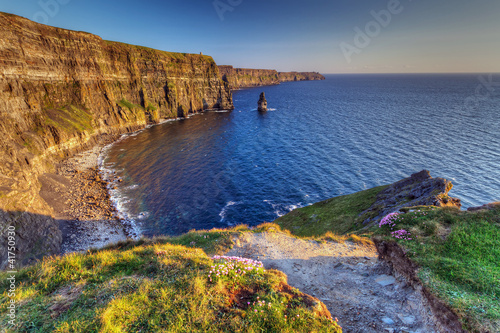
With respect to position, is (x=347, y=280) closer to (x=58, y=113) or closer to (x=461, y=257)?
(x=461, y=257)

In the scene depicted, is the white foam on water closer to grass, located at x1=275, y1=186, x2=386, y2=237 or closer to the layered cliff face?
grass, located at x1=275, y1=186, x2=386, y2=237

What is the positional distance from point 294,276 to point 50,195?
47.4 m

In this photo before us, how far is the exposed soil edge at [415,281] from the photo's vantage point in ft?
29.9

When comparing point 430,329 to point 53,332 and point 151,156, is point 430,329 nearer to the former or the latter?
point 53,332

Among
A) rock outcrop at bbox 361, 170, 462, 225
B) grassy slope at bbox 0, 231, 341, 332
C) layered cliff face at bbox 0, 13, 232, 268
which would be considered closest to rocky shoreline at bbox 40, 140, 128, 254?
layered cliff face at bbox 0, 13, 232, 268

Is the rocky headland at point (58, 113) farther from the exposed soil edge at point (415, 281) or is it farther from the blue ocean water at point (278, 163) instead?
the exposed soil edge at point (415, 281)

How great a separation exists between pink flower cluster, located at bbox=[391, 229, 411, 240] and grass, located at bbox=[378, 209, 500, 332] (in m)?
0.29

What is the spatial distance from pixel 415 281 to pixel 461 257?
300 centimetres

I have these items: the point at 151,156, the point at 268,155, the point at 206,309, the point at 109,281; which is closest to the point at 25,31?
the point at 151,156

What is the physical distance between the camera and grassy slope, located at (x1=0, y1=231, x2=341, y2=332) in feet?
26.2

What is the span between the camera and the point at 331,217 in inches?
1262

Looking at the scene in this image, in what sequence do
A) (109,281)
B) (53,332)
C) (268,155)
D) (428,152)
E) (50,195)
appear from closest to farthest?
(53,332), (109,281), (50,195), (428,152), (268,155)

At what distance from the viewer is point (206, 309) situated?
8711 millimetres

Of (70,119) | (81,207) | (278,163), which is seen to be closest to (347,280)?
(81,207)
